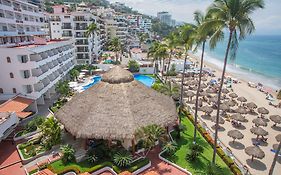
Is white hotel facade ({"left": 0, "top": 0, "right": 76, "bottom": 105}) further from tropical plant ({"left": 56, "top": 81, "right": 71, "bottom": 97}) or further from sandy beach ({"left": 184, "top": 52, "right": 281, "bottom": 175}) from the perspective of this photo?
sandy beach ({"left": 184, "top": 52, "right": 281, "bottom": 175})

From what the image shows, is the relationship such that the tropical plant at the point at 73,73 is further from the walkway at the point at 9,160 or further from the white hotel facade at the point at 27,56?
the walkway at the point at 9,160

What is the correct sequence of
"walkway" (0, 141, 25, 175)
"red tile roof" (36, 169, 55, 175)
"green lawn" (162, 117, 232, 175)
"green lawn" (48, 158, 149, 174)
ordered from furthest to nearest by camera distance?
"green lawn" (162, 117, 232, 175) → "walkway" (0, 141, 25, 175) → "green lawn" (48, 158, 149, 174) → "red tile roof" (36, 169, 55, 175)

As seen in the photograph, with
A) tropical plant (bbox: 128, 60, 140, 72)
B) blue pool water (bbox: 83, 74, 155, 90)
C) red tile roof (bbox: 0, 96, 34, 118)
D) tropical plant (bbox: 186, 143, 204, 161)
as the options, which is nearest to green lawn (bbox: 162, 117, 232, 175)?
tropical plant (bbox: 186, 143, 204, 161)

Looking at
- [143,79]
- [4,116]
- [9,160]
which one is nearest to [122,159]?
[9,160]

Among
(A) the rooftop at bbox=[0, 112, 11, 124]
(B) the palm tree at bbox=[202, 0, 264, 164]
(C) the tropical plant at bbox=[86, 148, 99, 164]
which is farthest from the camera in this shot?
(A) the rooftop at bbox=[0, 112, 11, 124]

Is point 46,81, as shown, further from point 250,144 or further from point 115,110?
point 250,144

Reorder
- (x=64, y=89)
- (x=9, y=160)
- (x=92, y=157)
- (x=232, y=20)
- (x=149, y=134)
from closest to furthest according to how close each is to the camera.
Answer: (x=232, y=20), (x=149, y=134), (x=92, y=157), (x=9, y=160), (x=64, y=89)
